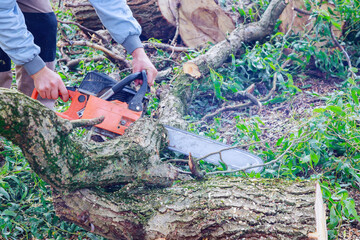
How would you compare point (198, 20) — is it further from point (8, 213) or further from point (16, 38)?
point (8, 213)

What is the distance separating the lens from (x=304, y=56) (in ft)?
12.1

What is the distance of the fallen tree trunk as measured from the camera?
5.12ft

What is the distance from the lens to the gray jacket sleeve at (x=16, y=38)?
5.90 ft

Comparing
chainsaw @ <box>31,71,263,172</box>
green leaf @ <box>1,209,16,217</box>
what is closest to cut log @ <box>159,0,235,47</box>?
chainsaw @ <box>31,71,263,172</box>

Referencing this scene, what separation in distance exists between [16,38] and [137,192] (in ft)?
3.64

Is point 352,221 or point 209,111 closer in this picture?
point 352,221

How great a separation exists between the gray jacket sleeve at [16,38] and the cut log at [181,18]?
85.2 inches

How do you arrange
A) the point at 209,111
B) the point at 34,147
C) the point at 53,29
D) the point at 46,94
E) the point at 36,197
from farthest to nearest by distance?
the point at 209,111, the point at 53,29, the point at 36,197, the point at 46,94, the point at 34,147

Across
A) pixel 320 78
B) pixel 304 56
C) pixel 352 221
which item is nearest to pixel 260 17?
pixel 304 56

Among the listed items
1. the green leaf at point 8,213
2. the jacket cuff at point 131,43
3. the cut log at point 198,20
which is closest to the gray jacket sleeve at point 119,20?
the jacket cuff at point 131,43

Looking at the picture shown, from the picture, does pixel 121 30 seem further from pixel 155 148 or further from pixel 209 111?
pixel 209 111

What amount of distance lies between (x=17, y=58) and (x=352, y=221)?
219 centimetres

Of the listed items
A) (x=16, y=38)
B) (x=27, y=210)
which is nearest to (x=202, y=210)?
(x=27, y=210)

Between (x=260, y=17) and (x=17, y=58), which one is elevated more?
(x=17, y=58)
